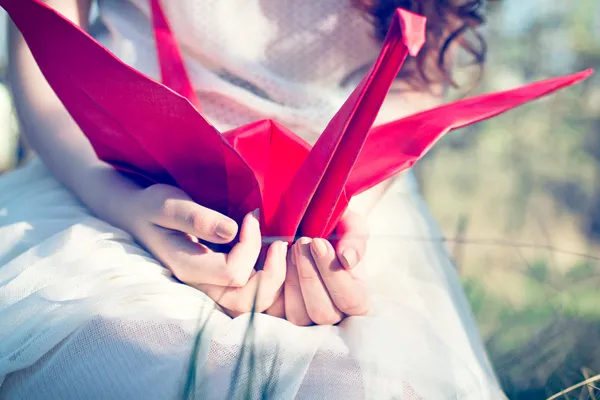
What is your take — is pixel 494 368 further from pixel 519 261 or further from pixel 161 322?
pixel 161 322

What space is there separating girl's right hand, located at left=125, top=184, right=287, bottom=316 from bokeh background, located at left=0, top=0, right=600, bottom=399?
185mm

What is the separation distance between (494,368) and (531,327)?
63 mm

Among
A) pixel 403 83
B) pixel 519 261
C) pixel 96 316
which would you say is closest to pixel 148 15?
pixel 403 83

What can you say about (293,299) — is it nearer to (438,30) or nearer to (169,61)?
(169,61)

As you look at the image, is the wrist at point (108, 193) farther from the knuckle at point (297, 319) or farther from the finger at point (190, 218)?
the knuckle at point (297, 319)

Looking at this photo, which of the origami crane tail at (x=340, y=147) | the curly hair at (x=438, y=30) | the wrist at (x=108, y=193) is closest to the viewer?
the origami crane tail at (x=340, y=147)

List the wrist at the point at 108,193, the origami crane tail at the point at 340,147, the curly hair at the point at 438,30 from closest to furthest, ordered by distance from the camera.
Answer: the origami crane tail at the point at 340,147, the wrist at the point at 108,193, the curly hair at the point at 438,30

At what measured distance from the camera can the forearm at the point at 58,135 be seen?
0.67 meters

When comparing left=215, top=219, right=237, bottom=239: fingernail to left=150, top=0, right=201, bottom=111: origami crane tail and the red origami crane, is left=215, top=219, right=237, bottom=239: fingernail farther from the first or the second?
left=150, top=0, right=201, bottom=111: origami crane tail

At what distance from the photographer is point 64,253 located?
0.57 meters

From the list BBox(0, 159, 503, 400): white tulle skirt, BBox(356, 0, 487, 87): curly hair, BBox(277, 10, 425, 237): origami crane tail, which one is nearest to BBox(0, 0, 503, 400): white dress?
BBox(0, 159, 503, 400): white tulle skirt

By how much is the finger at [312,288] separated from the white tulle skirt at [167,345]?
2cm

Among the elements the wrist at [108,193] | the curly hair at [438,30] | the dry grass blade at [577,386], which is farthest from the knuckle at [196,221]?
the curly hair at [438,30]

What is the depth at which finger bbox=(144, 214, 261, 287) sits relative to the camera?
1.73ft
